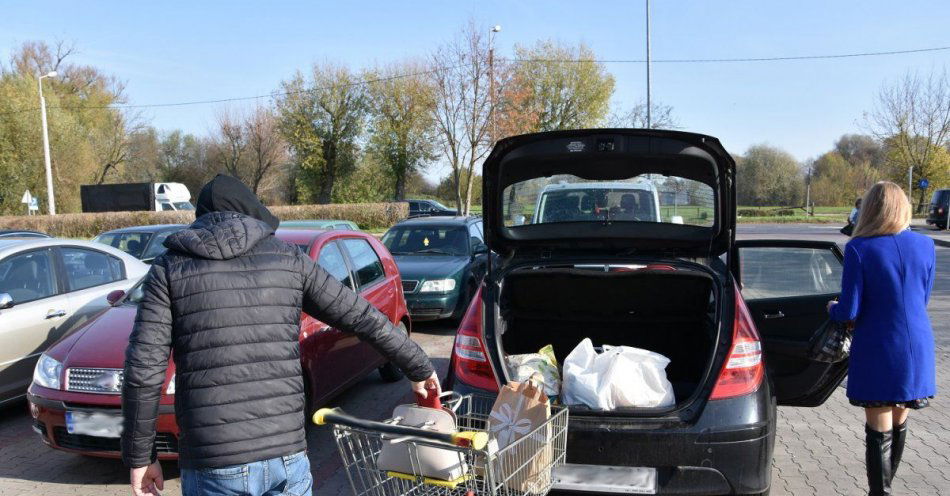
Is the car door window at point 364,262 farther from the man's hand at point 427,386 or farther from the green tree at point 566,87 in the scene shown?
the green tree at point 566,87

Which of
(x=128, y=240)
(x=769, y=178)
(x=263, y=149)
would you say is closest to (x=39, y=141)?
(x=263, y=149)

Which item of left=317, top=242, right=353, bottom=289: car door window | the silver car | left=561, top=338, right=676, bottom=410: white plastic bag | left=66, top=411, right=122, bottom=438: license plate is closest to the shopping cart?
left=561, top=338, right=676, bottom=410: white plastic bag

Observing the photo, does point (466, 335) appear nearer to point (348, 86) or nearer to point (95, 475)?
point (95, 475)

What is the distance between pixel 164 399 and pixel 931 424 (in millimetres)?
5418

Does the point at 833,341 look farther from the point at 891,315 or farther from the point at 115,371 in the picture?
the point at 115,371

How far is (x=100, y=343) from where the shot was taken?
441cm

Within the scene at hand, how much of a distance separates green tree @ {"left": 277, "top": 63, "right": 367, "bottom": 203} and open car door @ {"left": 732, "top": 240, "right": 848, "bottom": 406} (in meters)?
41.6

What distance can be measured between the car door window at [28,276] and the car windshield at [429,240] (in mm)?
4965

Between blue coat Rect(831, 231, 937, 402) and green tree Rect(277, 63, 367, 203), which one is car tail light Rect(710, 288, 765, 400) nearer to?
blue coat Rect(831, 231, 937, 402)

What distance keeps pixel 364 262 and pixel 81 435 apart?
2.65 metres

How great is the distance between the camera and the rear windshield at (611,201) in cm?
433

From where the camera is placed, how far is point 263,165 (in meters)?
47.7

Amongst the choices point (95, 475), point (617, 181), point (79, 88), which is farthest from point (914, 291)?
point (79, 88)

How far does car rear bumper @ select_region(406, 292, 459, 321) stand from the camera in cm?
893
